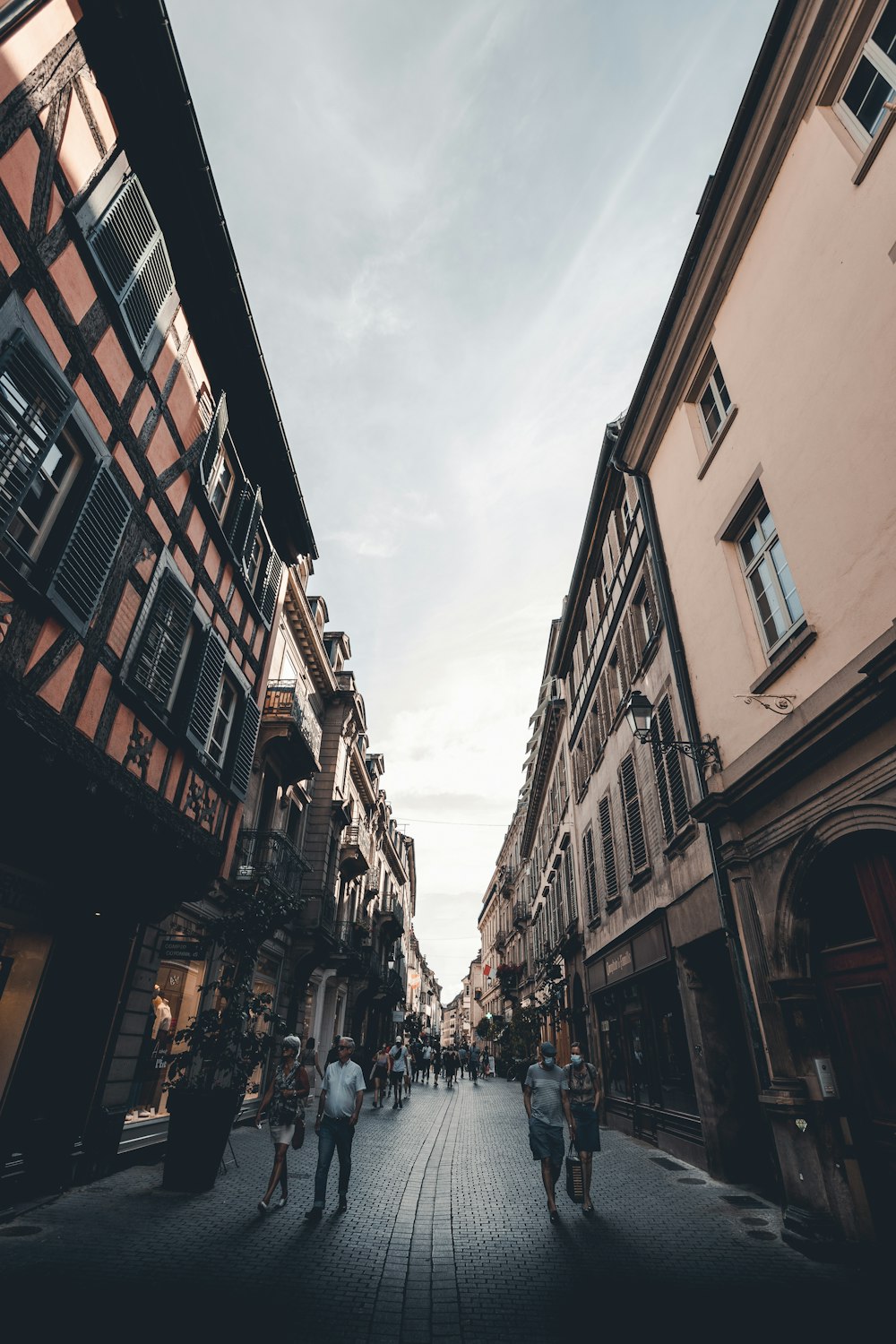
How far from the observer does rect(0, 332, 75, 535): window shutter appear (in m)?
6.04

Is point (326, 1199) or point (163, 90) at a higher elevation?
point (163, 90)

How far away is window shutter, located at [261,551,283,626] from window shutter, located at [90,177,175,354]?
19.3ft

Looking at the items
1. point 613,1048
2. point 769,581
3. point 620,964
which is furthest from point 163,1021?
point 769,581

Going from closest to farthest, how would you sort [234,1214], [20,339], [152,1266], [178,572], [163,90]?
[152,1266]
[20,339]
[234,1214]
[163,90]
[178,572]

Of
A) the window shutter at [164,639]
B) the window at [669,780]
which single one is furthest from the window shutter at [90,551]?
the window at [669,780]

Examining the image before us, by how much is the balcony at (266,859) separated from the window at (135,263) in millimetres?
9062

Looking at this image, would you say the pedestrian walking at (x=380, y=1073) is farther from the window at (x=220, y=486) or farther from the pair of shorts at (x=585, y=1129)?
the window at (x=220, y=486)

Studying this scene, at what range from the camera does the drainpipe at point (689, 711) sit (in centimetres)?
821

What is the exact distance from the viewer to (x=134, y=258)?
28.5ft

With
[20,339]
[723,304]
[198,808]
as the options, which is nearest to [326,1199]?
[198,808]

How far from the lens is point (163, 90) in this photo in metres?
8.82

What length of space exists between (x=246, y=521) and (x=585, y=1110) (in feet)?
35.8

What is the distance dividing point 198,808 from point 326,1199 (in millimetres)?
5548

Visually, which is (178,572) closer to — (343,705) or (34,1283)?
(34,1283)
